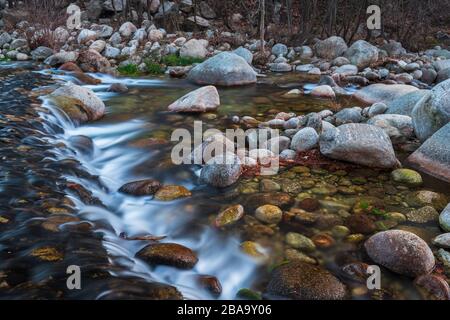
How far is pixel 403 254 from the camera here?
10.2ft

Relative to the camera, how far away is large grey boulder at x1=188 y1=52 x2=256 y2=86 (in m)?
9.52

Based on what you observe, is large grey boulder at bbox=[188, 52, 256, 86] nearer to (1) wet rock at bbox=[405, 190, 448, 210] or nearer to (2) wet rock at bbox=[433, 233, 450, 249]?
(1) wet rock at bbox=[405, 190, 448, 210]

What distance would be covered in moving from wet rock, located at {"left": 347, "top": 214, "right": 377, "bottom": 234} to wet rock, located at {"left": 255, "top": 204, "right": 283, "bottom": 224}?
2.06 feet

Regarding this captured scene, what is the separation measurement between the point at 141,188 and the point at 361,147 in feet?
8.28

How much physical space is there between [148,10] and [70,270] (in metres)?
14.3

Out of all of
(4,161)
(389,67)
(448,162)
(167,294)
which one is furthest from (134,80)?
(167,294)

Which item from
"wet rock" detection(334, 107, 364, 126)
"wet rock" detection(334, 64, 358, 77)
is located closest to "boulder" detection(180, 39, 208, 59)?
"wet rock" detection(334, 64, 358, 77)

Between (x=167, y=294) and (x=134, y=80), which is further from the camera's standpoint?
(x=134, y=80)

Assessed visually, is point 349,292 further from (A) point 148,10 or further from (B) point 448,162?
(A) point 148,10

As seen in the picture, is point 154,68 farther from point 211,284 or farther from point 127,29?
point 211,284

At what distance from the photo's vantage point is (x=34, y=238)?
3.14 meters

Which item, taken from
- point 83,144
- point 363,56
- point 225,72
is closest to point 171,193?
point 83,144

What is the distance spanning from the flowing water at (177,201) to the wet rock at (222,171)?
10 centimetres

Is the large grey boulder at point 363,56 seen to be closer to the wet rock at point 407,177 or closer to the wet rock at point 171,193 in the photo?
the wet rock at point 407,177
